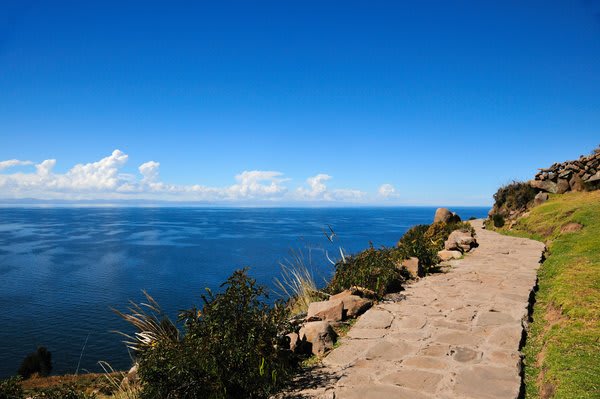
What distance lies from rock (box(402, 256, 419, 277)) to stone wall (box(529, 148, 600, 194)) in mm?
13949

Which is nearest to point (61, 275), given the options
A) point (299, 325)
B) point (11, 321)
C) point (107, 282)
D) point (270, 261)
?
point (107, 282)

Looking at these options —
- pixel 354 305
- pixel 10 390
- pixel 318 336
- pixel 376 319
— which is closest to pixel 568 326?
pixel 376 319

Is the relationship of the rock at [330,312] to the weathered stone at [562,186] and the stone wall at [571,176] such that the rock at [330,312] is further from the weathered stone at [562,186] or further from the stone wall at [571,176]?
the weathered stone at [562,186]

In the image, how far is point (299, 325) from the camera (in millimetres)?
5789

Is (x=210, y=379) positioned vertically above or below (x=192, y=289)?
above

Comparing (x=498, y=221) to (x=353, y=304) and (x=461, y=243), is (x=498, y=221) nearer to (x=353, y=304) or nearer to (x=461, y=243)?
(x=461, y=243)

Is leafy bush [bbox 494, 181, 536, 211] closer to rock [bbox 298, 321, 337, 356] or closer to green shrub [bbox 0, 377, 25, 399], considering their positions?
rock [bbox 298, 321, 337, 356]

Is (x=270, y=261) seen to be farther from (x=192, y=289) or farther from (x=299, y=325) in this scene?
(x=299, y=325)

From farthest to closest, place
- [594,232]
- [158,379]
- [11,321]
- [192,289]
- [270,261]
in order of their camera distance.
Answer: [270,261]
[192,289]
[11,321]
[594,232]
[158,379]

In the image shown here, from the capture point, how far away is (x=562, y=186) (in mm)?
19344

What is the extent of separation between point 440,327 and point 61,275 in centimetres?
3652

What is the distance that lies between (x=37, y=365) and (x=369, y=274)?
1453cm

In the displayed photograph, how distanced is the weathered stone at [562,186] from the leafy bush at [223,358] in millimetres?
20494

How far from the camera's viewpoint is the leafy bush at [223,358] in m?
3.57
